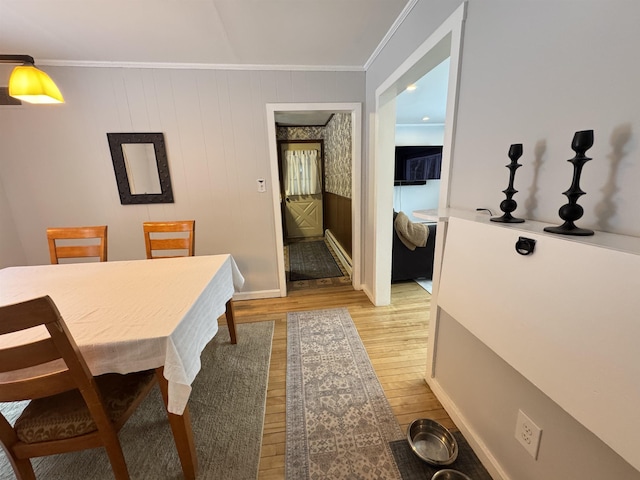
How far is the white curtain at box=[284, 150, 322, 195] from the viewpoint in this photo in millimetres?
5121

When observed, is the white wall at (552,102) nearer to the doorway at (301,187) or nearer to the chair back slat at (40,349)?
the chair back slat at (40,349)

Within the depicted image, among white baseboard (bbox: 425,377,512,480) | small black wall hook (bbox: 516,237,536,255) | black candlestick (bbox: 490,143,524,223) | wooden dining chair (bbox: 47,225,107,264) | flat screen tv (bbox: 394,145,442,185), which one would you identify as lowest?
white baseboard (bbox: 425,377,512,480)

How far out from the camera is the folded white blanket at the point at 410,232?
109 inches

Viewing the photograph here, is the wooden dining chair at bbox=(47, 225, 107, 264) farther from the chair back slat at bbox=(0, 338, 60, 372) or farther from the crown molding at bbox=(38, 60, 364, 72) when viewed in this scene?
the crown molding at bbox=(38, 60, 364, 72)

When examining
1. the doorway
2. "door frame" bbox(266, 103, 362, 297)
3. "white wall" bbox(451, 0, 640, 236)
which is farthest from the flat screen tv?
"white wall" bbox(451, 0, 640, 236)

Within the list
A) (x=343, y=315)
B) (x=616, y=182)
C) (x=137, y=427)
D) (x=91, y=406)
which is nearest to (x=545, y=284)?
(x=616, y=182)

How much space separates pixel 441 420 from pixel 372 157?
204 cm

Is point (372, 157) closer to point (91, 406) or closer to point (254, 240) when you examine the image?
point (254, 240)

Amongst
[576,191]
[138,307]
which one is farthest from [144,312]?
[576,191]

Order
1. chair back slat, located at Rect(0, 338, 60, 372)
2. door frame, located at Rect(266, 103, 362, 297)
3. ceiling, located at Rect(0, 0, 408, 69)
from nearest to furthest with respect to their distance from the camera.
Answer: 1. chair back slat, located at Rect(0, 338, 60, 372)
2. ceiling, located at Rect(0, 0, 408, 69)
3. door frame, located at Rect(266, 103, 362, 297)

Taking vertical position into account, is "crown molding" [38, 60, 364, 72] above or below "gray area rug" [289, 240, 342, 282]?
above

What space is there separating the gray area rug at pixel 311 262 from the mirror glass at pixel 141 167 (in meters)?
1.88

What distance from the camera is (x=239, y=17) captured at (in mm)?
1586

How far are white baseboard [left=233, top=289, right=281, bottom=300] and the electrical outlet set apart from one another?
2.24 meters
